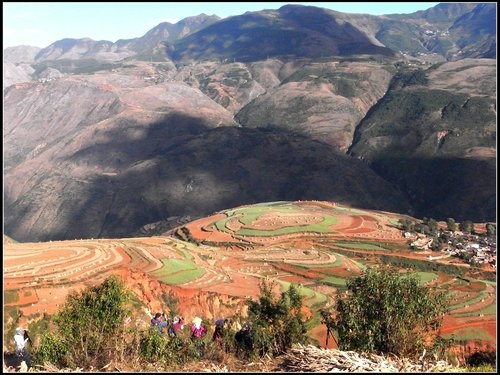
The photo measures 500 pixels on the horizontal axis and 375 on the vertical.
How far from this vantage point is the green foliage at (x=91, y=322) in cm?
2033

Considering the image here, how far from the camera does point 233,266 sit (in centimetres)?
6856

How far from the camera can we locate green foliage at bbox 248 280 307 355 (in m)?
22.5

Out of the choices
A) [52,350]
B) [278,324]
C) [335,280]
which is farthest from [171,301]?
[335,280]

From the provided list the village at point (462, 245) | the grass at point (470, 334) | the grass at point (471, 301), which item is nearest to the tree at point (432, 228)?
the village at point (462, 245)

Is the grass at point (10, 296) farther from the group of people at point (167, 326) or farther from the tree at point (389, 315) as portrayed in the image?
the tree at point (389, 315)

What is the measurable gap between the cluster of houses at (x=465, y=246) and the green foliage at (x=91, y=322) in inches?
3070

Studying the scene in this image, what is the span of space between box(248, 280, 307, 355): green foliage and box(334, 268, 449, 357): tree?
7.42ft

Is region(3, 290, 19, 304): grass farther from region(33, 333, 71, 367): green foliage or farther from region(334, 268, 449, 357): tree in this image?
region(334, 268, 449, 357): tree

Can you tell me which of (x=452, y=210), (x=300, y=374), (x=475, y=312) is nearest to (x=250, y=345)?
(x=300, y=374)

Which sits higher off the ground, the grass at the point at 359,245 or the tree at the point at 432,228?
the grass at the point at 359,245

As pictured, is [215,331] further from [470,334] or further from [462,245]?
[462,245]

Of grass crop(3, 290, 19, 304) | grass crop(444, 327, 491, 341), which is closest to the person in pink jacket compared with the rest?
grass crop(3, 290, 19, 304)

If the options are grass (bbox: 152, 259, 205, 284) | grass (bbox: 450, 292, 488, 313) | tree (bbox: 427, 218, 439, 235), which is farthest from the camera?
tree (bbox: 427, 218, 439, 235)

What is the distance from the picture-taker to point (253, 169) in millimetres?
187125
